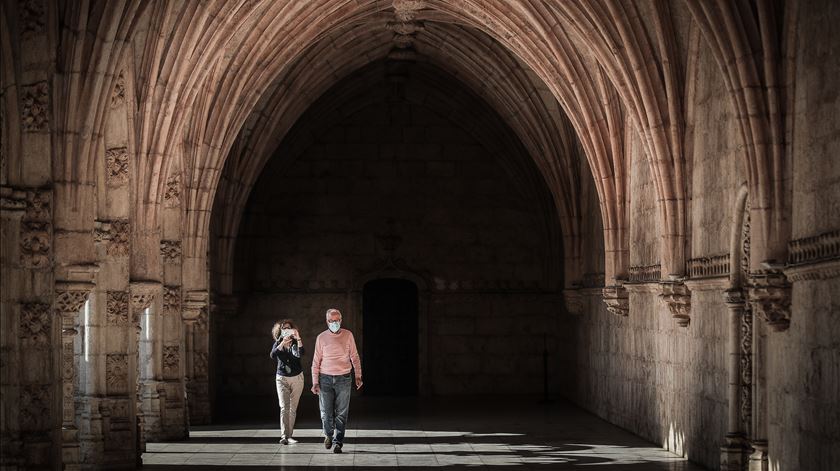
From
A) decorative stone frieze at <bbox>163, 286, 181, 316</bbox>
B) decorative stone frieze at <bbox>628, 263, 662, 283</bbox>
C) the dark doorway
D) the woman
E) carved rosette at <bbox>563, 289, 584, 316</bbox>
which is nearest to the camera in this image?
the woman

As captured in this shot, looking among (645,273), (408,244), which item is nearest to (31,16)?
(645,273)

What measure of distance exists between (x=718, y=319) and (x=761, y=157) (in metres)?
2.49

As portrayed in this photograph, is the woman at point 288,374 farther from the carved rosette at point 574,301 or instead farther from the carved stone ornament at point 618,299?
the carved rosette at point 574,301

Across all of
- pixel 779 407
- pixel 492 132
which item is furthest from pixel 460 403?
pixel 779 407

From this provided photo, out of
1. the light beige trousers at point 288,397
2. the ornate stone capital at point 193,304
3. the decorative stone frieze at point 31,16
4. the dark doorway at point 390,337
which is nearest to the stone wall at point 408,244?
the dark doorway at point 390,337

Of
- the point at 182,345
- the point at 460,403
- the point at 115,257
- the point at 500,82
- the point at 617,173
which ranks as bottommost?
the point at 460,403

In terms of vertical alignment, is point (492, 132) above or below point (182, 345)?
above

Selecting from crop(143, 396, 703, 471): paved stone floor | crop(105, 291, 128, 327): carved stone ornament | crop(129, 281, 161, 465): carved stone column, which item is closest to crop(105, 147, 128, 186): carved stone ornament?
crop(105, 291, 128, 327): carved stone ornament

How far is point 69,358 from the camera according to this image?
1273 cm

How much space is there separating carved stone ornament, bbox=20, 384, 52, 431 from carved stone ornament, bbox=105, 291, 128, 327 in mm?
2953

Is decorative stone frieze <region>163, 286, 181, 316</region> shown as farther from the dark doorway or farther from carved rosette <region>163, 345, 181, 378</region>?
the dark doorway

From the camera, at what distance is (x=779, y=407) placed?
37.0ft

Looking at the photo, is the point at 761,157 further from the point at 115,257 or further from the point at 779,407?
the point at 115,257

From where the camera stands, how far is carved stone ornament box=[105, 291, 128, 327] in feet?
44.1
